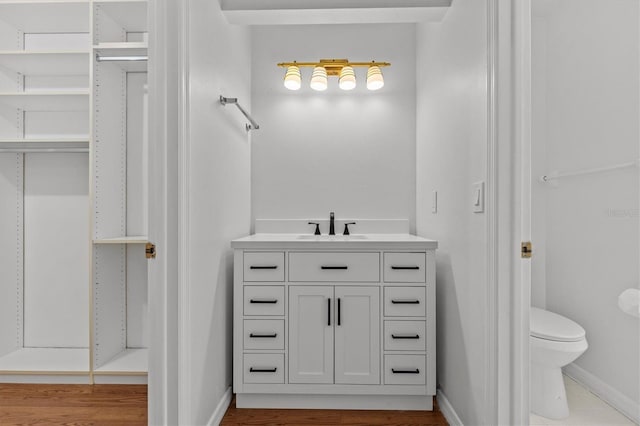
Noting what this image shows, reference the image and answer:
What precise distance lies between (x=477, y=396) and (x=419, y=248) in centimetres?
71

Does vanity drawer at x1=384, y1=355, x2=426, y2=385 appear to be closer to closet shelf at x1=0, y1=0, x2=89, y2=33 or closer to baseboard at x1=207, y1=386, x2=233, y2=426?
baseboard at x1=207, y1=386, x2=233, y2=426

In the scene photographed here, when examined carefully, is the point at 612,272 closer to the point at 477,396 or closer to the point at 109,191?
the point at 477,396

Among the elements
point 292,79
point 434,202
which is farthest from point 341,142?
point 434,202

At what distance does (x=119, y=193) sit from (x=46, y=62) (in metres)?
0.86

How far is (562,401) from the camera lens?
6.18 ft

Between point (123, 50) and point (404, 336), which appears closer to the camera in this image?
point (404, 336)

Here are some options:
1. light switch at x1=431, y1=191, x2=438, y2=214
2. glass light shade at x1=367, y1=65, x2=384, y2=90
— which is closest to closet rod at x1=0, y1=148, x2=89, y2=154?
glass light shade at x1=367, y1=65, x2=384, y2=90

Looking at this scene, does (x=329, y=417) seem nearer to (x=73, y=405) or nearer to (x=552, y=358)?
(x=552, y=358)

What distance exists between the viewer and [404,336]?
76.4 inches

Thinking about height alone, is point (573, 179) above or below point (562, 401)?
above

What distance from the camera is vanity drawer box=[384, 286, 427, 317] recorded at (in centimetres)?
195

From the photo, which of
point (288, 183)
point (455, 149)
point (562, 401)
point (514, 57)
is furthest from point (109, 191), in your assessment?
point (562, 401)

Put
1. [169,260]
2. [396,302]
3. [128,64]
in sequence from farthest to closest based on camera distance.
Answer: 1. [128,64]
2. [396,302]
3. [169,260]

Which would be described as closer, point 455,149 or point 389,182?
point 455,149
